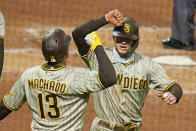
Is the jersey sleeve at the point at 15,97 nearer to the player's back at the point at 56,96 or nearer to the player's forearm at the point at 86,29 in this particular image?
the player's back at the point at 56,96

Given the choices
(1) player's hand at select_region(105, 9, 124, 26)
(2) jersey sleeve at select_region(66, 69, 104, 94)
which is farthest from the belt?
(1) player's hand at select_region(105, 9, 124, 26)

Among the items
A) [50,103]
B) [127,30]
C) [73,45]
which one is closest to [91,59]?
[127,30]

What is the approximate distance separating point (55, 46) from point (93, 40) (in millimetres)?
415

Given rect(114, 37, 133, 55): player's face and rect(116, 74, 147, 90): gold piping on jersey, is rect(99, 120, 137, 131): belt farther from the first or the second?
rect(114, 37, 133, 55): player's face

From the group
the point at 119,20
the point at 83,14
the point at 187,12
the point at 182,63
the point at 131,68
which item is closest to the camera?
the point at 119,20

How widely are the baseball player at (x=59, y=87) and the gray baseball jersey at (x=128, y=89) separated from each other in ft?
2.59

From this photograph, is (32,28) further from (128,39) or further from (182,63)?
(128,39)

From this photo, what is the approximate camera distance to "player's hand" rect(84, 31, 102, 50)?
183 inches

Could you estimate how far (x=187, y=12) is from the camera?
39.7ft

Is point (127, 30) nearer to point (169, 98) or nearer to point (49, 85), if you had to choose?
point (169, 98)

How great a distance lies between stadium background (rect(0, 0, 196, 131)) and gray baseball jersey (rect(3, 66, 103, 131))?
129 inches

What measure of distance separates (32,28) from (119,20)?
8.24 meters

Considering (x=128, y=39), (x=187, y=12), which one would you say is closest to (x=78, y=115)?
(x=128, y=39)

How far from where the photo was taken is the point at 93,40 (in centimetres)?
473
